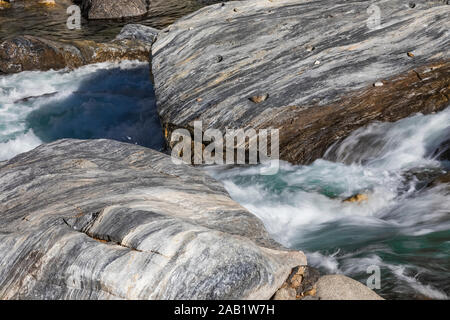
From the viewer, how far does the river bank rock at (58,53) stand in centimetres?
1279

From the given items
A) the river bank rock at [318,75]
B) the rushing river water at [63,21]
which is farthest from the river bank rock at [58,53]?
the river bank rock at [318,75]

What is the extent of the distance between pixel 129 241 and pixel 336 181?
3.55 meters

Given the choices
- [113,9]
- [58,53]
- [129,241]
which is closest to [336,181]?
[129,241]

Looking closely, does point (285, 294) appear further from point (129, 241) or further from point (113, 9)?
point (113, 9)

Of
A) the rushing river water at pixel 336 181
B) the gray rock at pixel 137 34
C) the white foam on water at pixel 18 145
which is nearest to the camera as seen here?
the rushing river water at pixel 336 181

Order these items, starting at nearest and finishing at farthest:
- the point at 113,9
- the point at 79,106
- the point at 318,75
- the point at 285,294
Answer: the point at 285,294 → the point at 318,75 → the point at 79,106 → the point at 113,9

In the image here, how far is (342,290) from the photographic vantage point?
3.99 meters

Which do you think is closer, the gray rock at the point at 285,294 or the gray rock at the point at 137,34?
the gray rock at the point at 285,294

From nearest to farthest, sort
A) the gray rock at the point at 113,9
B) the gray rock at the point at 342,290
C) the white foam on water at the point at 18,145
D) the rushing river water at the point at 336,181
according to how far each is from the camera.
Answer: the gray rock at the point at 342,290 → the rushing river water at the point at 336,181 → the white foam on water at the point at 18,145 → the gray rock at the point at 113,9

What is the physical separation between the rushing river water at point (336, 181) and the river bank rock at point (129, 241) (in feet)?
2.73

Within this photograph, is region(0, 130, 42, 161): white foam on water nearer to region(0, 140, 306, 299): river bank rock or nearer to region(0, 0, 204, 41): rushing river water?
region(0, 140, 306, 299): river bank rock

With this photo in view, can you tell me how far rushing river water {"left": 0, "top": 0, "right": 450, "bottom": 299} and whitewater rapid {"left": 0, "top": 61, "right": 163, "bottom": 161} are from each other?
0.07ft

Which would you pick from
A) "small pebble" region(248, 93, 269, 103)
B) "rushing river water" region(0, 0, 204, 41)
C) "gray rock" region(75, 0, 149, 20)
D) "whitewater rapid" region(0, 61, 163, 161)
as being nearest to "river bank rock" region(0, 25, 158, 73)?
"whitewater rapid" region(0, 61, 163, 161)

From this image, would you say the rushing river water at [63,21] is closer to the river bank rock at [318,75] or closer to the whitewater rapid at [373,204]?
the river bank rock at [318,75]
